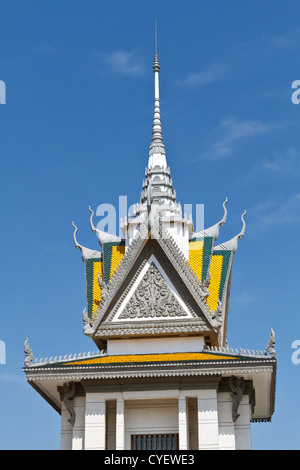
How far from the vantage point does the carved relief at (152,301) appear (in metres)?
25.4

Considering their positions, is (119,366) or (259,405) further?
(259,405)

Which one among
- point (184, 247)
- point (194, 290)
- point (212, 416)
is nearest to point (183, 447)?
point (212, 416)

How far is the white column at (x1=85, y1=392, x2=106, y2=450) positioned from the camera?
76.9ft

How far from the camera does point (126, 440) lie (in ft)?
78.7

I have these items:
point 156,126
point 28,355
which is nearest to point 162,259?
point 28,355

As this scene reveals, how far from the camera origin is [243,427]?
78.3 ft

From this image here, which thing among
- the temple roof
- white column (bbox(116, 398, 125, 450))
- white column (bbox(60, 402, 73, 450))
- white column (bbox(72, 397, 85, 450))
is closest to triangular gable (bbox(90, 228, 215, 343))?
the temple roof

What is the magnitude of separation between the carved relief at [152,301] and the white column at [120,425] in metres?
2.73

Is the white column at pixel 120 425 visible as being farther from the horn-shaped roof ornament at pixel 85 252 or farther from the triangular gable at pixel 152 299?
the horn-shaped roof ornament at pixel 85 252
